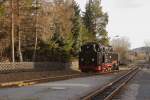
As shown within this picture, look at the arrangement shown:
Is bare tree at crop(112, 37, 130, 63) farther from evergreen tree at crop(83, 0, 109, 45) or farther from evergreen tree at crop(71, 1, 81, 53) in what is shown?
evergreen tree at crop(71, 1, 81, 53)

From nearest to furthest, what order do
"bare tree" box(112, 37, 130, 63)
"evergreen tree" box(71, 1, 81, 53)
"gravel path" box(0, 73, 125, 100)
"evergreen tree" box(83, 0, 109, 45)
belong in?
"gravel path" box(0, 73, 125, 100), "evergreen tree" box(71, 1, 81, 53), "evergreen tree" box(83, 0, 109, 45), "bare tree" box(112, 37, 130, 63)

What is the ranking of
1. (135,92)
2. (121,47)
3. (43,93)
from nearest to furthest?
(43,93) < (135,92) < (121,47)

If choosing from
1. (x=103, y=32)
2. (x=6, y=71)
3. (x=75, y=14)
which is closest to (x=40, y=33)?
(x=6, y=71)

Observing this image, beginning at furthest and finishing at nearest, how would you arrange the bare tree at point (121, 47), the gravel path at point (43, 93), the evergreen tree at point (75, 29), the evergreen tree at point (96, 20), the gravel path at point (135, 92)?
the bare tree at point (121, 47) → the evergreen tree at point (96, 20) → the evergreen tree at point (75, 29) → the gravel path at point (135, 92) → the gravel path at point (43, 93)

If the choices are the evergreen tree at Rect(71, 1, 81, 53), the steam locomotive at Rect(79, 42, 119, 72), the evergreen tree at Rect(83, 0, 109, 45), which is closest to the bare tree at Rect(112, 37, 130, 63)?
the evergreen tree at Rect(83, 0, 109, 45)

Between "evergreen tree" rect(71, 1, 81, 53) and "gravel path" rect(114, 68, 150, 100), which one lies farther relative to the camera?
"evergreen tree" rect(71, 1, 81, 53)

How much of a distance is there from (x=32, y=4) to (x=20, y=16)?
16.8 ft

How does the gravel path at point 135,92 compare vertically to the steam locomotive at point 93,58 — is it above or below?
below

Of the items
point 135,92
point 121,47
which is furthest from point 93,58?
point 121,47

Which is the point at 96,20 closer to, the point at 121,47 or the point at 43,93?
the point at 121,47

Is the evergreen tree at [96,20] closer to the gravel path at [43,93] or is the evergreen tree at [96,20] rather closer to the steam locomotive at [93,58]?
the steam locomotive at [93,58]

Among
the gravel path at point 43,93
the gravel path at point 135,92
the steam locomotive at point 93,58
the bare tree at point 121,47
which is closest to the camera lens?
the gravel path at point 43,93

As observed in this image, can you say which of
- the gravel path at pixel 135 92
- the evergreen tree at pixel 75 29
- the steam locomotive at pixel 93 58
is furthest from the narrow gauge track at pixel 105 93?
the evergreen tree at pixel 75 29

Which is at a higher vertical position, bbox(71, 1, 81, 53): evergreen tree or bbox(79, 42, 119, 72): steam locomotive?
bbox(71, 1, 81, 53): evergreen tree
